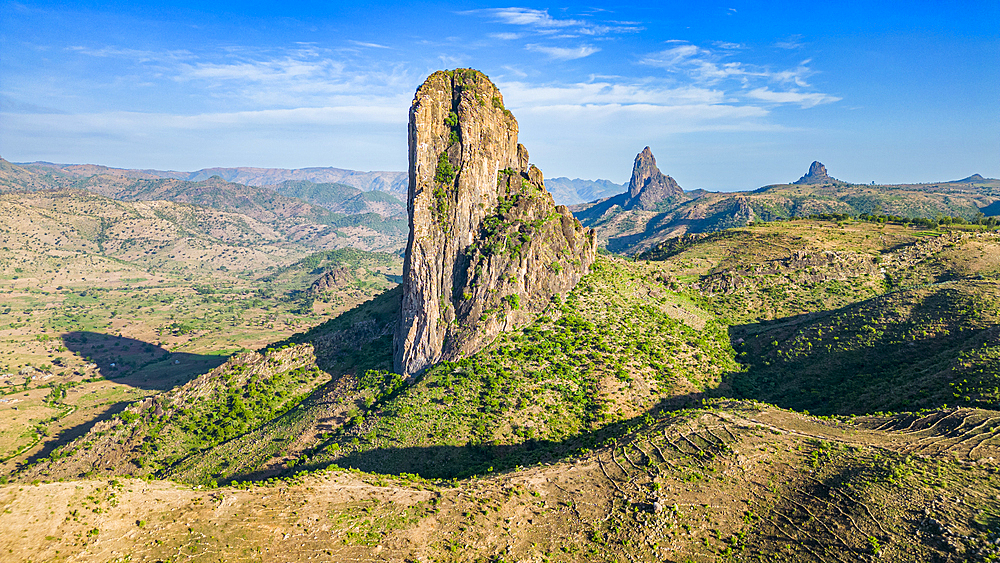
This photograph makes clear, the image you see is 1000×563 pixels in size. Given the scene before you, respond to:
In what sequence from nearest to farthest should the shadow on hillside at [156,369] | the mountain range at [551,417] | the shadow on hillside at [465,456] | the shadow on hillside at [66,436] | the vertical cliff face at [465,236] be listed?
1. the mountain range at [551,417]
2. the shadow on hillside at [465,456]
3. the vertical cliff face at [465,236]
4. the shadow on hillside at [66,436]
5. the shadow on hillside at [156,369]

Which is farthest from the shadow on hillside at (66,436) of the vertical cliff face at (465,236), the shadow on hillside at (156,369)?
the vertical cliff face at (465,236)

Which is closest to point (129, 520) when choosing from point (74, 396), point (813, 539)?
point (813, 539)

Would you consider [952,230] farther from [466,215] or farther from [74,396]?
[74,396]

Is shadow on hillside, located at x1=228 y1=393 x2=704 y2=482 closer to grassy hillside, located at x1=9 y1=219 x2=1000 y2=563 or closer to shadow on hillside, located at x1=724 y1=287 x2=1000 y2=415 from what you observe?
grassy hillside, located at x1=9 y1=219 x2=1000 y2=563

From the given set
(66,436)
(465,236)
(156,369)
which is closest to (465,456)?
(465,236)

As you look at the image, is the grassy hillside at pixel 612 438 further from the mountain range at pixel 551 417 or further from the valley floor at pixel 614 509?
the mountain range at pixel 551 417

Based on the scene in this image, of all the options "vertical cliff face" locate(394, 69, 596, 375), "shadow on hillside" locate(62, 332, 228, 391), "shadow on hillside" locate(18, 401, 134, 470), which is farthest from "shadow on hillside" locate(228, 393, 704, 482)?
"shadow on hillside" locate(62, 332, 228, 391)

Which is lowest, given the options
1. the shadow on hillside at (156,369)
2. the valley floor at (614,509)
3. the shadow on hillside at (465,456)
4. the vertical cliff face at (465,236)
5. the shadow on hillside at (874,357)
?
the shadow on hillside at (156,369)
